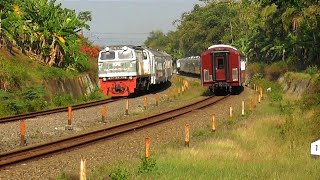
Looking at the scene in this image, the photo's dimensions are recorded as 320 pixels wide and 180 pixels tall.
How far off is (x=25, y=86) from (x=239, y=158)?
1980 cm

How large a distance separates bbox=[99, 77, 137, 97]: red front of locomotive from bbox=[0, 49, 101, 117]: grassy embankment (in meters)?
1.93

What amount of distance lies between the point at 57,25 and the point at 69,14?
3.14 meters

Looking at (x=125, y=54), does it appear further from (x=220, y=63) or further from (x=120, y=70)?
(x=220, y=63)

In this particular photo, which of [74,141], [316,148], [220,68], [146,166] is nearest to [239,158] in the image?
[146,166]

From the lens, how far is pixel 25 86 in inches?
1137

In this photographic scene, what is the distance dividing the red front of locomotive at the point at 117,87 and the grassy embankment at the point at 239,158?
1587 cm

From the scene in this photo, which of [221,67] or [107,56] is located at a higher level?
[107,56]

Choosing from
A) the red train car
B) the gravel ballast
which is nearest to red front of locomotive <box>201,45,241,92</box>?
the red train car

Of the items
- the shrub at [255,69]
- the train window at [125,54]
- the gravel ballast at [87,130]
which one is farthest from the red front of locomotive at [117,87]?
the shrub at [255,69]

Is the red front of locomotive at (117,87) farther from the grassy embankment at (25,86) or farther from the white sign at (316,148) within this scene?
the white sign at (316,148)

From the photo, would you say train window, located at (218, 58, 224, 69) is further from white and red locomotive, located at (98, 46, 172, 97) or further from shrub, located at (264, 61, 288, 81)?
shrub, located at (264, 61, 288, 81)

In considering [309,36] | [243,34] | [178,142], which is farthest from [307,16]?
[243,34]

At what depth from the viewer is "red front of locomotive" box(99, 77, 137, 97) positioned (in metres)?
32.6

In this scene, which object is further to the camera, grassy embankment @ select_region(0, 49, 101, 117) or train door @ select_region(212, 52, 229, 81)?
train door @ select_region(212, 52, 229, 81)
